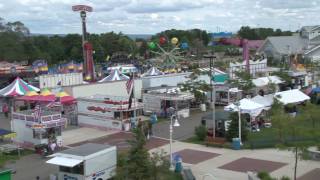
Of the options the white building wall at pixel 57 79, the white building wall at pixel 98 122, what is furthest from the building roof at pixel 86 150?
the white building wall at pixel 57 79

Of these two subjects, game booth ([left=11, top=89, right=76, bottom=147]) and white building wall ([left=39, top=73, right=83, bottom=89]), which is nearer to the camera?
game booth ([left=11, top=89, right=76, bottom=147])

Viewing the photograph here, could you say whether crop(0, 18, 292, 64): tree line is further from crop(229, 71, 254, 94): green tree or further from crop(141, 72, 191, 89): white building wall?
crop(229, 71, 254, 94): green tree

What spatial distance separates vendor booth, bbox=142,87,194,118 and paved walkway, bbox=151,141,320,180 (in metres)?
12.0

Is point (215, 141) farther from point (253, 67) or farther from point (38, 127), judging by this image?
point (253, 67)

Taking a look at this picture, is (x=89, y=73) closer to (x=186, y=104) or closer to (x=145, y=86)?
(x=145, y=86)

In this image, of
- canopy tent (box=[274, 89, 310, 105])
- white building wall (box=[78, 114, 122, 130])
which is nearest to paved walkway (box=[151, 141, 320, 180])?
white building wall (box=[78, 114, 122, 130])

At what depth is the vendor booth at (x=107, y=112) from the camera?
3612 cm

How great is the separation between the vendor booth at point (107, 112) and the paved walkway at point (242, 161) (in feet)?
25.0

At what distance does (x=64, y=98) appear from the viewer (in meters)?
41.4

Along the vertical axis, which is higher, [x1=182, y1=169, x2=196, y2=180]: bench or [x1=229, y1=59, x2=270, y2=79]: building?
[x1=229, y1=59, x2=270, y2=79]: building

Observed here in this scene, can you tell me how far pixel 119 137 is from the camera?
33.8 metres

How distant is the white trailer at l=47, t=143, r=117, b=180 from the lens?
2062cm

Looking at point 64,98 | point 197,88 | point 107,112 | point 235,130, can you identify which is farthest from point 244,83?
point 64,98

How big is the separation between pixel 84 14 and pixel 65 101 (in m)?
26.8
